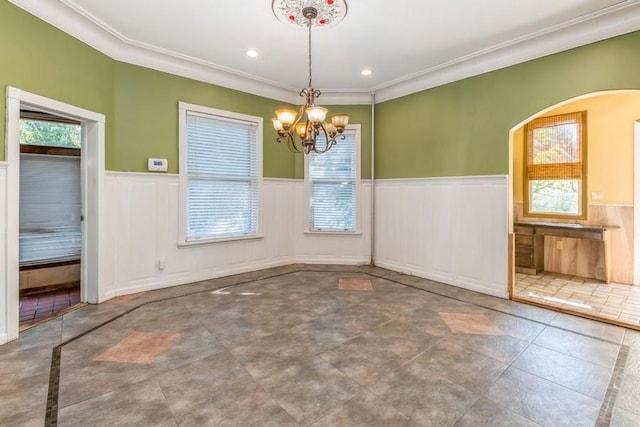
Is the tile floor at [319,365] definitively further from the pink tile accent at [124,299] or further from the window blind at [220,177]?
the window blind at [220,177]

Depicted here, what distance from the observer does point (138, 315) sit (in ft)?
10.7

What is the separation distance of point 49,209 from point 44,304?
4.43ft

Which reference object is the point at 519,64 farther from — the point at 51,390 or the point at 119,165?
the point at 51,390

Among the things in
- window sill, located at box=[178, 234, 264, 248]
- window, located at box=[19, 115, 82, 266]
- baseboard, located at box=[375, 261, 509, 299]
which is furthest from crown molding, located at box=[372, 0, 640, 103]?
window, located at box=[19, 115, 82, 266]

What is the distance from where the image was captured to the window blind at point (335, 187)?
5500 mm

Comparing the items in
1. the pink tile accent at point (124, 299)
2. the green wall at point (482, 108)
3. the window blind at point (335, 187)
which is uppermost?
the green wall at point (482, 108)

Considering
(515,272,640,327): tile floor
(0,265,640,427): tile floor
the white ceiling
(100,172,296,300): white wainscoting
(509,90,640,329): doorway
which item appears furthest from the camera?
(509,90,640,329): doorway

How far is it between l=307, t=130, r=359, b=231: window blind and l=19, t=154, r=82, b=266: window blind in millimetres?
3526

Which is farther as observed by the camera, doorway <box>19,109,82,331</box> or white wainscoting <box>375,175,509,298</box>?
doorway <box>19,109,82,331</box>

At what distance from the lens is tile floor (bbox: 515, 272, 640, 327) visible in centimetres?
340

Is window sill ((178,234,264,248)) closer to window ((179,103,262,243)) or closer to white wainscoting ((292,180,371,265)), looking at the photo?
window ((179,103,262,243))

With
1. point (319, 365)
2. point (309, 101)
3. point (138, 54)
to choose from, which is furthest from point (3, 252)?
point (309, 101)

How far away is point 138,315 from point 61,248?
2120 mm

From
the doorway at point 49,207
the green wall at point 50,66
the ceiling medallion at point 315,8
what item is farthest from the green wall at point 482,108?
the doorway at point 49,207
